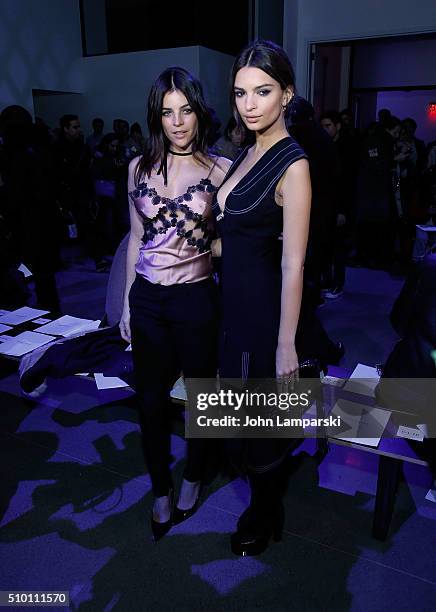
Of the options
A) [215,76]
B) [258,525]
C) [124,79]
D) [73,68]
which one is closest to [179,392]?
[258,525]

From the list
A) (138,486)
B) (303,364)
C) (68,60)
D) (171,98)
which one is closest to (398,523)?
(303,364)

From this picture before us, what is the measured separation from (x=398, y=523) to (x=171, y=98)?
1.76 m

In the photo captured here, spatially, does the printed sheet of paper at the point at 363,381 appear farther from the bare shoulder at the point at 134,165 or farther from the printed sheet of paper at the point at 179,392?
the bare shoulder at the point at 134,165

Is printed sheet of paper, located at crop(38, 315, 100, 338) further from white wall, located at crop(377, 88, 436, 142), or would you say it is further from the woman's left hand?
white wall, located at crop(377, 88, 436, 142)

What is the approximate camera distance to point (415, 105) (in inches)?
412

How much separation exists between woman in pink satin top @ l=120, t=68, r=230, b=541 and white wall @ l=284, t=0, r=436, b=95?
5453 millimetres

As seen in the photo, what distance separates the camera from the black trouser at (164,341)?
1.72 metres

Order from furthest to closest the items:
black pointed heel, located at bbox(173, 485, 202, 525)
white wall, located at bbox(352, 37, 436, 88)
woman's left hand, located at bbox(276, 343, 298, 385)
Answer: white wall, located at bbox(352, 37, 436, 88) → black pointed heel, located at bbox(173, 485, 202, 525) → woman's left hand, located at bbox(276, 343, 298, 385)

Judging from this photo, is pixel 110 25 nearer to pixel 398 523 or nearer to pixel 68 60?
pixel 68 60

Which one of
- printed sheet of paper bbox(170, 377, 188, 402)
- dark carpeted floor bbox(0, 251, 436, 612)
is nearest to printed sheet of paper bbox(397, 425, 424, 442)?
dark carpeted floor bbox(0, 251, 436, 612)

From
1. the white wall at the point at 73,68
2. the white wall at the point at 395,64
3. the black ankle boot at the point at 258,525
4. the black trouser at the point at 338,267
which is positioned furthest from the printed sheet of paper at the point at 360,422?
the white wall at the point at 395,64

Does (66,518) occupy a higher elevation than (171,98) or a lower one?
lower

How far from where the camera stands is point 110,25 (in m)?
9.27

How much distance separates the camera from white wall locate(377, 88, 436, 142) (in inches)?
408
